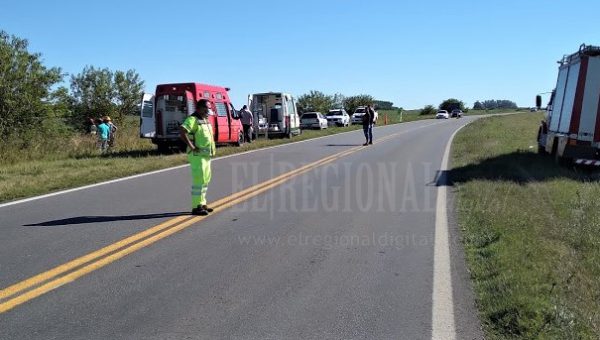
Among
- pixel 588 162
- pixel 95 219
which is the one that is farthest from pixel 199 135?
pixel 588 162

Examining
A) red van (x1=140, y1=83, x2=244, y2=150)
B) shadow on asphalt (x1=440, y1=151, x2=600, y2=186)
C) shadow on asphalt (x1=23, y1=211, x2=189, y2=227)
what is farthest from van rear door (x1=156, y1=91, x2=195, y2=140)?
shadow on asphalt (x1=23, y1=211, x2=189, y2=227)

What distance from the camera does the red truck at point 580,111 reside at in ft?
44.4

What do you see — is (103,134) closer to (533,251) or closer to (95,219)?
(95,219)

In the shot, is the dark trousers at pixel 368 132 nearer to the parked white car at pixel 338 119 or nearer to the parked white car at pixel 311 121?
the parked white car at pixel 311 121

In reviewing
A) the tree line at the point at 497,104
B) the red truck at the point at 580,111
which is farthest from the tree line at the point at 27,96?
the tree line at the point at 497,104

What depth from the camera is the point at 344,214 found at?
364 inches

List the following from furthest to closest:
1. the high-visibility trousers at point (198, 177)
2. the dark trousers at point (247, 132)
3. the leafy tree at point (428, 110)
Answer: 1. the leafy tree at point (428, 110)
2. the dark trousers at point (247, 132)
3. the high-visibility trousers at point (198, 177)

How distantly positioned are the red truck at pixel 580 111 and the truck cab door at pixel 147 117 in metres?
13.3

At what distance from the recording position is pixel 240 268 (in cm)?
611

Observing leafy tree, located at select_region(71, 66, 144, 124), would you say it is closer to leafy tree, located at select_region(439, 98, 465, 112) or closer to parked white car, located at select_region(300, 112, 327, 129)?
parked white car, located at select_region(300, 112, 327, 129)

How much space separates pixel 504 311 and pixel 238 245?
133 inches

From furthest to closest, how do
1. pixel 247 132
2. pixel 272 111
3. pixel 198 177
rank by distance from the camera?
pixel 272 111 → pixel 247 132 → pixel 198 177

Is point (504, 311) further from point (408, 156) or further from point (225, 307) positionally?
point (408, 156)

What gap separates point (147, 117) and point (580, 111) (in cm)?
1409
